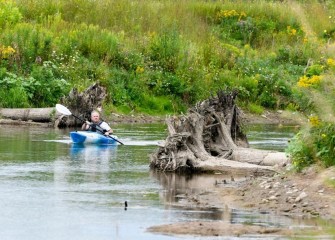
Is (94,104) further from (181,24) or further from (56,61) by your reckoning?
(181,24)

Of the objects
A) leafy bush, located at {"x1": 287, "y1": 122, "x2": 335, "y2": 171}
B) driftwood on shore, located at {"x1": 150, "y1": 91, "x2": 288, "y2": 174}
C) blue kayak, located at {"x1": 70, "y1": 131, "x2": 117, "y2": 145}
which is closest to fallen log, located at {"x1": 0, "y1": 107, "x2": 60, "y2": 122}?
blue kayak, located at {"x1": 70, "y1": 131, "x2": 117, "y2": 145}

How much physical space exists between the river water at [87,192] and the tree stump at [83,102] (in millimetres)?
3221

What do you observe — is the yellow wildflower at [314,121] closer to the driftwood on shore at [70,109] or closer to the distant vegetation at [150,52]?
the distant vegetation at [150,52]

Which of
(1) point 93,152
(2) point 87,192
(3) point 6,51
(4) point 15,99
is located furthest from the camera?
(3) point 6,51

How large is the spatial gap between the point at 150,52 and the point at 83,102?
23.6ft

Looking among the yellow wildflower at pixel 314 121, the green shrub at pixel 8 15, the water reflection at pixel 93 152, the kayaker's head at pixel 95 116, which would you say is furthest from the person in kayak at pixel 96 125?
the green shrub at pixel 8 15

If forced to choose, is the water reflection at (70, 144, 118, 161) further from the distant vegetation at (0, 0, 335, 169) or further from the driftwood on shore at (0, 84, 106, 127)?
the distant vegetation at (0, 0, 335, 169)

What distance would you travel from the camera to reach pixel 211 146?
71.8 ft

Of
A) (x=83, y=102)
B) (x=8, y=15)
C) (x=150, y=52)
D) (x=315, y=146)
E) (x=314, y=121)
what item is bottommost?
(x=83, y=102)

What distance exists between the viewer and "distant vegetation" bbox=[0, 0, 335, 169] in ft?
112

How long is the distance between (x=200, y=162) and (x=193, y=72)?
641 inches

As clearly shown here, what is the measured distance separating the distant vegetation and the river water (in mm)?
6760

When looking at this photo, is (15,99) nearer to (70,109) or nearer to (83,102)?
(70,109)

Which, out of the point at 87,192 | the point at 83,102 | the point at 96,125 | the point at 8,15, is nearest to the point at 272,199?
the point at 87,192
